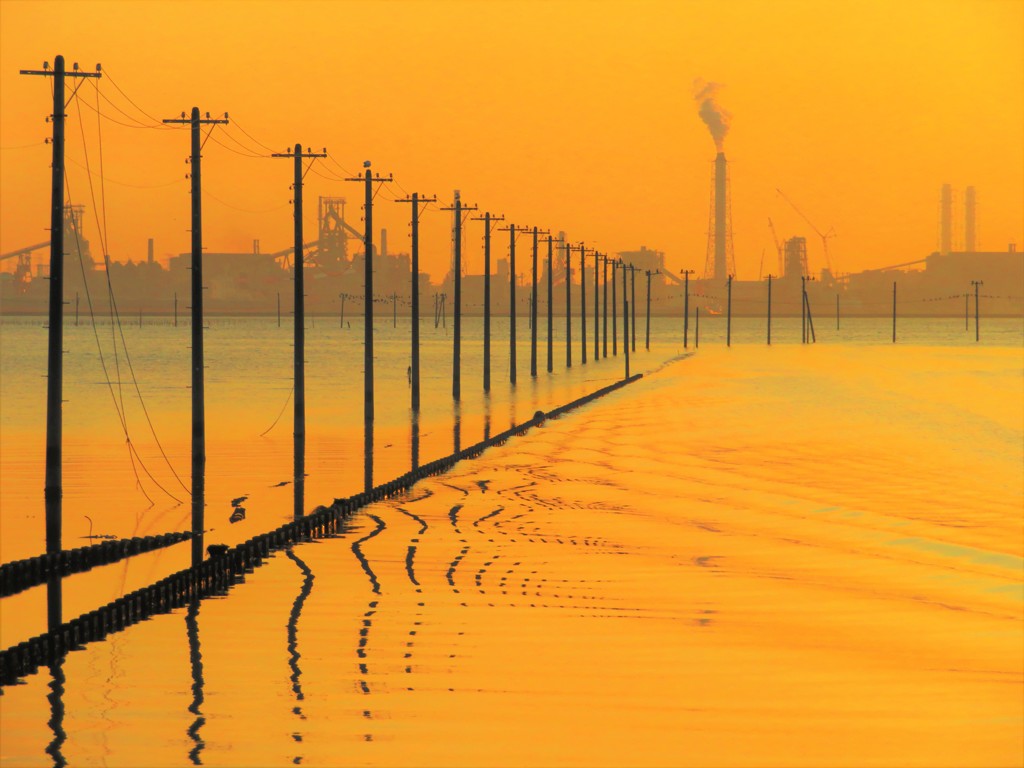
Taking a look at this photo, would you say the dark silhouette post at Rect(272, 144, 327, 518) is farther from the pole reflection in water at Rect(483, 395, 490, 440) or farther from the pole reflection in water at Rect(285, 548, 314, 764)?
the pole reflection in water at Rect(285, 548, 314, 764)

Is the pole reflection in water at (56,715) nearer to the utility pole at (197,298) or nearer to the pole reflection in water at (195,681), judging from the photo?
the pole reflection in water at (195,681)

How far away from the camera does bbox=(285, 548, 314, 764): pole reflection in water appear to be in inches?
566

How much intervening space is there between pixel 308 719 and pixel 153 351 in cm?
16171

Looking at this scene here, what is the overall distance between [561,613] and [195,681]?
225 inches

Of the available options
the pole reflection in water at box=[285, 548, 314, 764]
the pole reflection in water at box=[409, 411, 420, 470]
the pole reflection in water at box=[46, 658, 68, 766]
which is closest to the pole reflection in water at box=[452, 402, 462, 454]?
the pole reflection in water at box=[409, 411, 420, 470]

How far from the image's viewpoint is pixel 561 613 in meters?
20.0

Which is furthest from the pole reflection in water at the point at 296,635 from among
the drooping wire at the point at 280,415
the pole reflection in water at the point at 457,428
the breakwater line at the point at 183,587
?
the drooping wire at the point at 280,415

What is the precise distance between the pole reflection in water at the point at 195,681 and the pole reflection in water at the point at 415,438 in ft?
61.8

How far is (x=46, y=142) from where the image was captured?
28.0 m

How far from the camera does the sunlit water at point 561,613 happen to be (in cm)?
1367

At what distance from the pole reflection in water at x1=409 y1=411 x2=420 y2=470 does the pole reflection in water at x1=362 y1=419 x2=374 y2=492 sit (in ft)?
3.62

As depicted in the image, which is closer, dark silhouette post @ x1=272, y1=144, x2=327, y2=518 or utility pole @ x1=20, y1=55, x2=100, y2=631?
utility pole @ x1=20, y1=55, x2=100, y2=631

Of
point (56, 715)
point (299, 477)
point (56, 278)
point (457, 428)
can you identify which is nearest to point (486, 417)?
point (457, 428)

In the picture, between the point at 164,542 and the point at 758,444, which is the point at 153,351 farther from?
the point at 164,542
